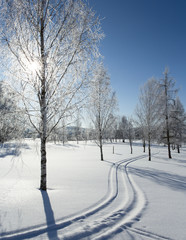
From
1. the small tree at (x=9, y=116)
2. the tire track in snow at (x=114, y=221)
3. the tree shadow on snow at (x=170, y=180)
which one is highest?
the small tree at (x=9, y=116)

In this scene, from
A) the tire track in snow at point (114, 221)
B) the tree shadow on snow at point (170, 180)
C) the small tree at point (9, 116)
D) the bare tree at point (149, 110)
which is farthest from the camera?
the bare tree at point (149, 110)

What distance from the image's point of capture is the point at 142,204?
3980 mm

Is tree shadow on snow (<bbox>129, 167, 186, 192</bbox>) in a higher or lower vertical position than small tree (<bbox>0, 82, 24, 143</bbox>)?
lower

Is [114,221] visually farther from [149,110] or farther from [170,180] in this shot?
[149,110]

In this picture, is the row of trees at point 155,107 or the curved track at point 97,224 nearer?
the curved track at point 97,224

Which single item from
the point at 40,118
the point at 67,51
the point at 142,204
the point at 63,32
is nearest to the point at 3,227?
the point at 40,118

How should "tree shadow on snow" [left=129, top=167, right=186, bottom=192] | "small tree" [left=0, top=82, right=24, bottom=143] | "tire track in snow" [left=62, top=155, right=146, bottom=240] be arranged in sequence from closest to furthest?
"tire track in snow" [left=62, top=155, right=146, bottom=240]
"small tree" [left=0, top=82, right=24, bottom=143]
"tree shadow on snow" [left=129, top=167, right=186, bottom=192]

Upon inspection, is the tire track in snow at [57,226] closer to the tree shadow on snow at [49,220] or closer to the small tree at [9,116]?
the tree shadow on snow at [49,220]

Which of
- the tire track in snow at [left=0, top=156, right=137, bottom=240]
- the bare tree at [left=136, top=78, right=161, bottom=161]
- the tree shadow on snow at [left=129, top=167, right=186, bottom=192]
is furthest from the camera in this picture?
the bare tree at [left=136, top=78, right=161, bottom=161]

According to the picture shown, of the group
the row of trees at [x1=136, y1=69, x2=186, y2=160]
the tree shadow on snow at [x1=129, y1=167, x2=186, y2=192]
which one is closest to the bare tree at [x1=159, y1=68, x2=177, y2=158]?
the row of trees at [x1=136, y1=69, x2=186, y2=160]

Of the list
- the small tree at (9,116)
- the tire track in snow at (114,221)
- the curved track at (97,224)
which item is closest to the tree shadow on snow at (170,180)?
the tire track in snow at (114,221)

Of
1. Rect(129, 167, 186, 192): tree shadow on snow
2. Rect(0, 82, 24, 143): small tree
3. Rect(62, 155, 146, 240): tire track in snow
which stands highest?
Rect(0, 82, 24, 143): small tree

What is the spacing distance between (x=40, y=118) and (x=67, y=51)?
244cm

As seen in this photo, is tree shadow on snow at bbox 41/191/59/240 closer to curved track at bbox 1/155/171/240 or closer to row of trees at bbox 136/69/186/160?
curved track at bbox 1/155/171/240
